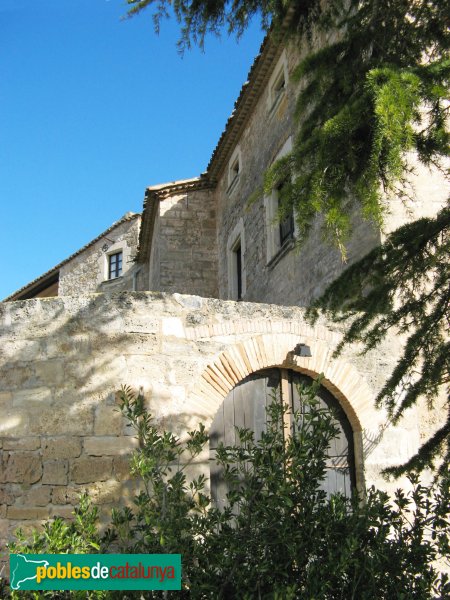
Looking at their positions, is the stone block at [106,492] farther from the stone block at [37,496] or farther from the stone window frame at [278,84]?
the stone window frame at [278,84]

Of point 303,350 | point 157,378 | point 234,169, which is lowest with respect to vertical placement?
point 157,378

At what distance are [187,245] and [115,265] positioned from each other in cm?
766

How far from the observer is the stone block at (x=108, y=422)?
14.9ft

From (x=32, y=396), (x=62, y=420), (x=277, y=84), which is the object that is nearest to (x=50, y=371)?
(x=32, y=396)

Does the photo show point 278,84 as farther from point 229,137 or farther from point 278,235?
point 278,235

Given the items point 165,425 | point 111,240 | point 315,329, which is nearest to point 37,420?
point 165,425

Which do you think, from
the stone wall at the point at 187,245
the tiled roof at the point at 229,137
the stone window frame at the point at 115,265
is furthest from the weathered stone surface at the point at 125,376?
the stone window frame at the point at 115,265

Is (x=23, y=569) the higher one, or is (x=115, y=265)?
(x=115, y=265)

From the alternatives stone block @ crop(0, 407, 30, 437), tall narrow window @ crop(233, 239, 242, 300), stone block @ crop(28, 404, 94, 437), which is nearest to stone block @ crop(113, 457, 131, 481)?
stone block @ crop(28, 404, 94, 437)

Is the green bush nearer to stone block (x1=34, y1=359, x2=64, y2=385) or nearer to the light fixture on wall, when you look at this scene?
stone block (x1=34, y1=359, x2=64, y2=385)

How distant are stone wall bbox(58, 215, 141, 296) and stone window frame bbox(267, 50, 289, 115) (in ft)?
34.2

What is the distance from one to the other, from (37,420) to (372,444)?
115 inches

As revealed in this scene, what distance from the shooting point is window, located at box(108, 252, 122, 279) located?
20.3m

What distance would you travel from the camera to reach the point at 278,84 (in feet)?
32.6
